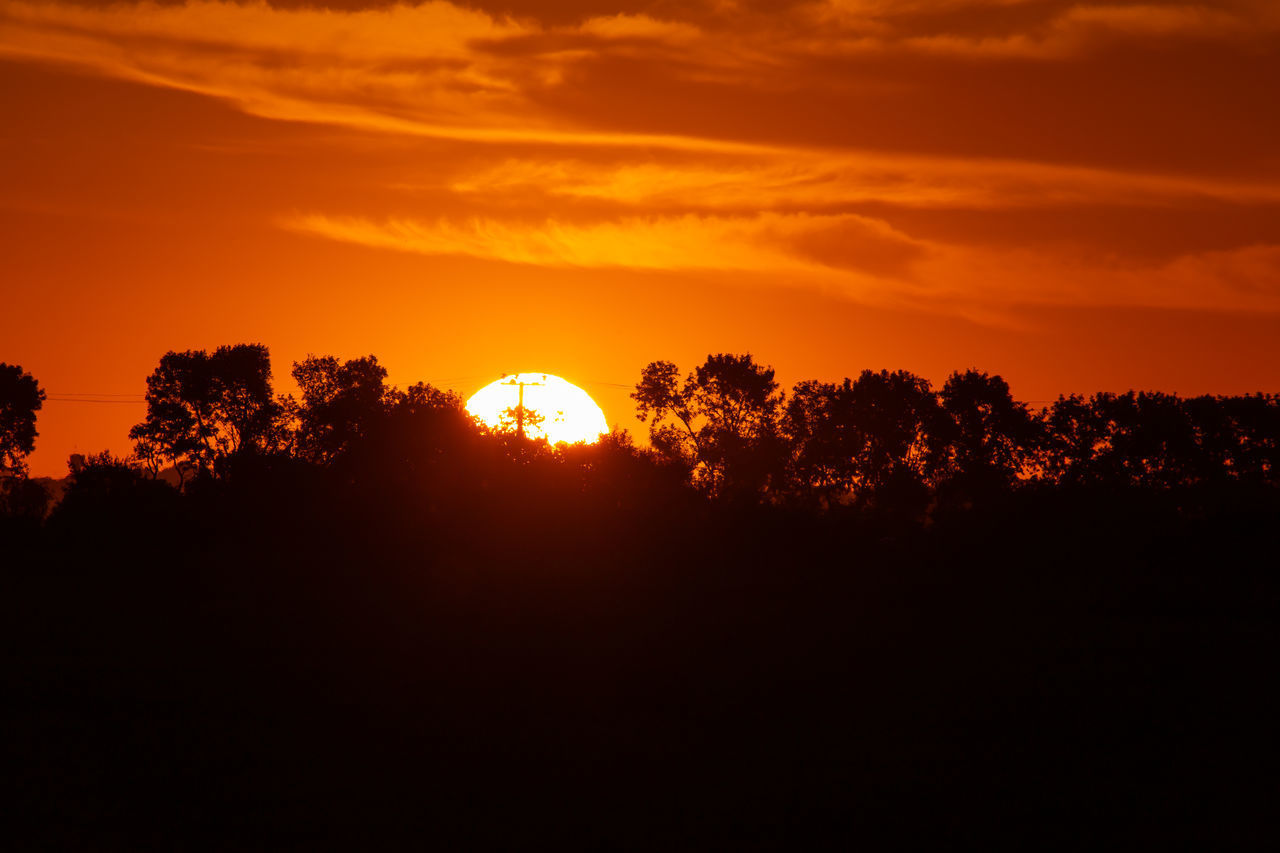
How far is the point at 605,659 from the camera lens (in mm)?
32312

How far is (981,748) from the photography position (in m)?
23.6

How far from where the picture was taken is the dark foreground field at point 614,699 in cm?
1927

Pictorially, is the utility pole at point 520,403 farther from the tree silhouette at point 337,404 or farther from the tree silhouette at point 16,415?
the tree silhouette at point 16,415

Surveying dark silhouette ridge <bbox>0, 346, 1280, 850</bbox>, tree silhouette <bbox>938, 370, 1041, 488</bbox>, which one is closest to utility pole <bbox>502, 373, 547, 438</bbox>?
dark silhouette ridge <bbox>0, 346, 1280, 850</bbox>

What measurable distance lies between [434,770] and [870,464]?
82233 mm

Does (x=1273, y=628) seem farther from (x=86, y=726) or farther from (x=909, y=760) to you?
(x=86, y=726)

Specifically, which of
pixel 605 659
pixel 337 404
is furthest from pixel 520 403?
pixel 605 659

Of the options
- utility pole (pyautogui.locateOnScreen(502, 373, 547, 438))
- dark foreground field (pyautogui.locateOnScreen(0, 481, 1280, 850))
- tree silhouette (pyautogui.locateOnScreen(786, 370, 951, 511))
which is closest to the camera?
dark foreground field (pyautogui.locateOnScreen(0, 481, 1280, 850))

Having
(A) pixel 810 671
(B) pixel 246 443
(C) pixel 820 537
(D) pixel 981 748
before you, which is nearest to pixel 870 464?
(C) pixel 820 537

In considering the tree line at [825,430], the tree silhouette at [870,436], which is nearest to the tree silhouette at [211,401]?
the tree line at [825,430]

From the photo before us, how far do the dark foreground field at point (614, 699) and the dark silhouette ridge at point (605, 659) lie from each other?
0.41 feet

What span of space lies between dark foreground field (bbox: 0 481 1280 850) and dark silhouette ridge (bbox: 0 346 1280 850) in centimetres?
13

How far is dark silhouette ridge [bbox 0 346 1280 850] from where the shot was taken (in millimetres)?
19688

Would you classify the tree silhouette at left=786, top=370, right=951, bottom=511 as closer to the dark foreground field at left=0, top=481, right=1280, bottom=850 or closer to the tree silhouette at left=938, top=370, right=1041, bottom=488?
the tree silhouette at left=938, top=370, right=1041, bottom=488
